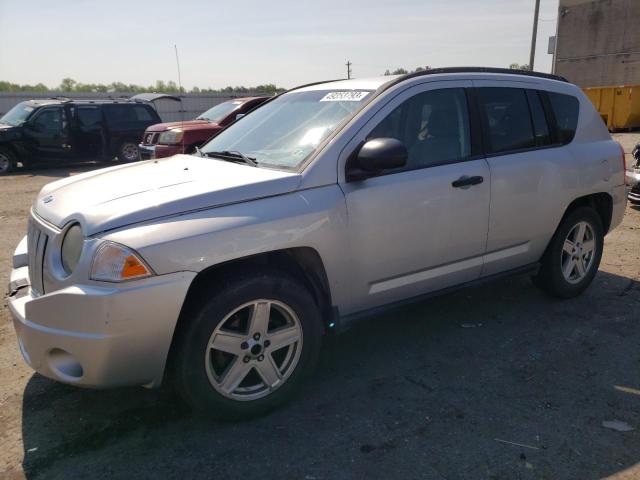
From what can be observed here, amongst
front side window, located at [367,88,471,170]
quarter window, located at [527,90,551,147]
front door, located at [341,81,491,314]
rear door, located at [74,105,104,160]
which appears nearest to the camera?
front door, located at [341,81,491,314]

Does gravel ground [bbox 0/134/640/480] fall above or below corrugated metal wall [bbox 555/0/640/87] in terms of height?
below

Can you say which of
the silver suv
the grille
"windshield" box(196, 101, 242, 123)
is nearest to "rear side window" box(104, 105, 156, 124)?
"windshield" box(196, 101, 242, 123)

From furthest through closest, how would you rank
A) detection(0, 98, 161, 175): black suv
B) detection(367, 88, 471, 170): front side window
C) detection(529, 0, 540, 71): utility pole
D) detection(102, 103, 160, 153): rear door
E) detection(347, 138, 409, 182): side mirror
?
detection(529, 0, 540, 71): utility pole → detection(102, 103, 160, 153): rear door → detection(0, 98, 161, 175): black suv → detection(367, 88, 471, 170): front side window → detection(347, 138, 409, 182): side mirror

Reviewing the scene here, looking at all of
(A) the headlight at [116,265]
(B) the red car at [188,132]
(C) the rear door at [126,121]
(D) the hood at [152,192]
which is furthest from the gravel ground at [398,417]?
(C) the rear door at [126,121]

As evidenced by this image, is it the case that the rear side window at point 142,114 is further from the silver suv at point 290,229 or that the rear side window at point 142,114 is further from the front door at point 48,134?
the silver suv at point 290,229

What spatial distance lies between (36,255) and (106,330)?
2.49 feet

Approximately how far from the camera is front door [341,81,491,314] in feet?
10.5

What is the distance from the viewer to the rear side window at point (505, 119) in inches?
150

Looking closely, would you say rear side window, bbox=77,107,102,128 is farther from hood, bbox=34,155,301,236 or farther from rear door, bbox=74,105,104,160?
hood, bbox=34,155,301,236

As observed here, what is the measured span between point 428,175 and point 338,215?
0.76m

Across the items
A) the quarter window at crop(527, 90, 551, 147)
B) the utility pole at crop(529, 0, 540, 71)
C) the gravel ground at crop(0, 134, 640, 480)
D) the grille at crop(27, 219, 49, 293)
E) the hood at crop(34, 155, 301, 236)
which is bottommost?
the gravel ground at crop(0, 134, 640, 480)

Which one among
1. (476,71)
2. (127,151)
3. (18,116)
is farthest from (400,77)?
(18,116)

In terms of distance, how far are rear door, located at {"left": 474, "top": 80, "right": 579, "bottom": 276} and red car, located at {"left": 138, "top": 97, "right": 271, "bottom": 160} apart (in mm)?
6426

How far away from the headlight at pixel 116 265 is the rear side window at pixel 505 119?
2.52 metres
